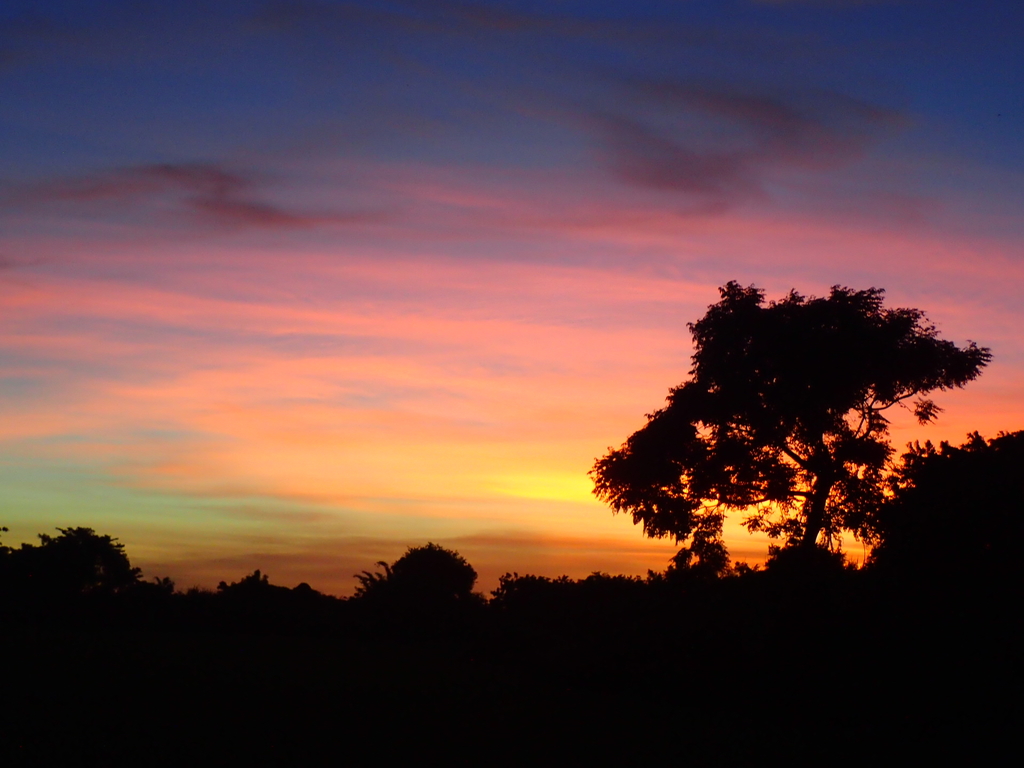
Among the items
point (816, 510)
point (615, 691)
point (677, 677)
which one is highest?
point (816, 510)

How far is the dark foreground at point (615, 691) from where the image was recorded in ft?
42.8

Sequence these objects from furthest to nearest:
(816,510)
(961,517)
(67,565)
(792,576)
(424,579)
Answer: (67,565) → (424,579) → (816,510) → (792,576) → (961,517)

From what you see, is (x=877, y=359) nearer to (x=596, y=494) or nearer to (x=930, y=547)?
(x=596, y=494)

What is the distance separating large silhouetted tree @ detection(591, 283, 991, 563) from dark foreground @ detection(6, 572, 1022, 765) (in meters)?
7.43

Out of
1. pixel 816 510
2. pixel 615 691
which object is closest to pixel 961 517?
pixel 615 691

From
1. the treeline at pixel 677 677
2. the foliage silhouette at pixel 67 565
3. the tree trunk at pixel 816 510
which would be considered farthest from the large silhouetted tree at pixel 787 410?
the foliage silhouette at pixel 67 565

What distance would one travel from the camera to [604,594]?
23.7m

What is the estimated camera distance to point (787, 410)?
2962 cm

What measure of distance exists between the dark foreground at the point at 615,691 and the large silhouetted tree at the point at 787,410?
7426 mm

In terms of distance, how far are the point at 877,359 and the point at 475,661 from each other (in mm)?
15767

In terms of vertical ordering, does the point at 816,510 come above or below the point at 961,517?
above

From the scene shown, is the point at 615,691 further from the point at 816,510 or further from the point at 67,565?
the point at 67,565

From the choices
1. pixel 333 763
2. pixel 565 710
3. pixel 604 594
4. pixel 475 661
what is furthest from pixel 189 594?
pixel 333 763

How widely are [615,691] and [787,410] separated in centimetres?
1301
